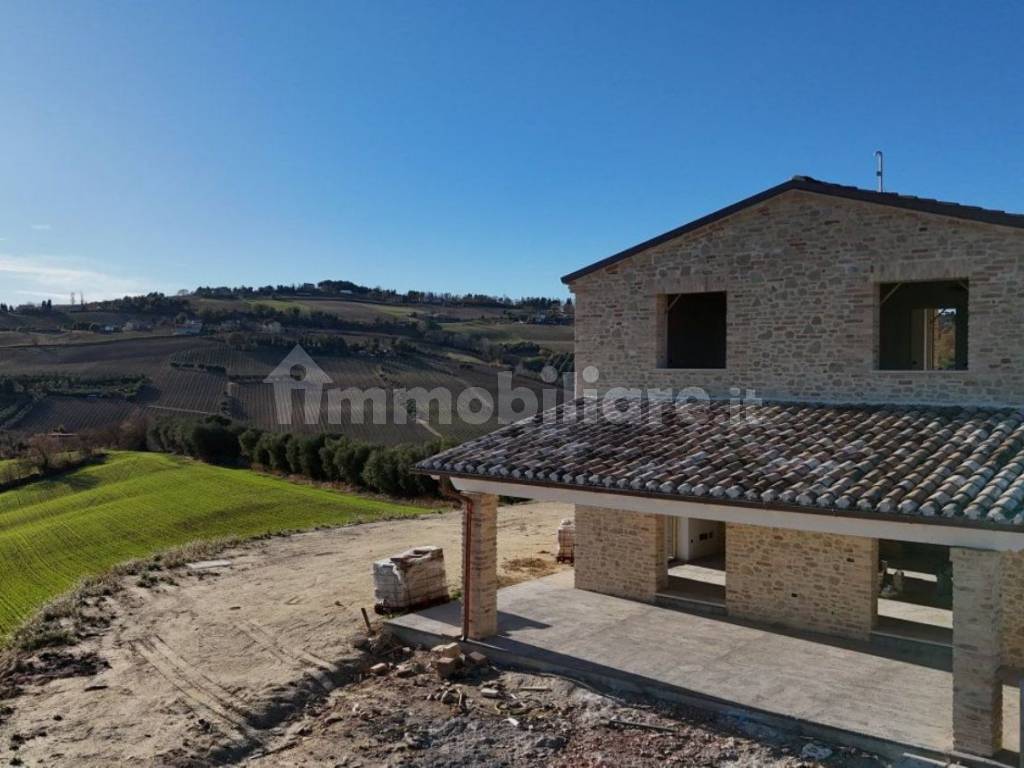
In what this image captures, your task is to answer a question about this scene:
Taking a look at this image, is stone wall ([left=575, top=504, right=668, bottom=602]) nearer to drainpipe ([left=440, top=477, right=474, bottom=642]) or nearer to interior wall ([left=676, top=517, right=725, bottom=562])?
interior wall ([left=676, top=517, right=725, bottom=562])

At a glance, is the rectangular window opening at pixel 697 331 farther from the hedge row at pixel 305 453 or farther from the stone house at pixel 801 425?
the hedge row at pixel 305 453

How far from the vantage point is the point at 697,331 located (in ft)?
51.4

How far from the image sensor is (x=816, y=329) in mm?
12406

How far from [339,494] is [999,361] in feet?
85.2

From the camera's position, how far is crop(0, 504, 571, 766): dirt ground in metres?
9.69

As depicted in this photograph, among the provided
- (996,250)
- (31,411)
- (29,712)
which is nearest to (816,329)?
(996,250)

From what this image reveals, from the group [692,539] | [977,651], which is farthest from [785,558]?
[977,651]

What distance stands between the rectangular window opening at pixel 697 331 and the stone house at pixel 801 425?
0.15 ft

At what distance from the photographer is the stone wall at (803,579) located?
459 inches

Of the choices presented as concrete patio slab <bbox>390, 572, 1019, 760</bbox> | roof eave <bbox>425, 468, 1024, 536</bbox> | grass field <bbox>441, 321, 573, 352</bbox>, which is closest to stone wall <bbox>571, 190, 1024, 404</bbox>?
concrete patio slab <bbox>390, 572, 1019, 760</bbox>

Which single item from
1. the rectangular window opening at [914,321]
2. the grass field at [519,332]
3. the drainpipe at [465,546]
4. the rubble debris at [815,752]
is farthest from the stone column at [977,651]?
the grass field at [519,332]

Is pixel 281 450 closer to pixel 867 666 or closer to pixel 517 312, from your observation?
pixel 867 666

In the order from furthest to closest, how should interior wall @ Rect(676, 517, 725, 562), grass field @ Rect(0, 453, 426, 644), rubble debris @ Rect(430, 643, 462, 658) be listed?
grass field @ Rect(0, 453, 426, 644) < interior wall @ Rect(676, 517, 725, 562) < rubble debris @ Rect(430, 643, 462, 658)

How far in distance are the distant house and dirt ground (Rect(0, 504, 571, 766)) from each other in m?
64.4
